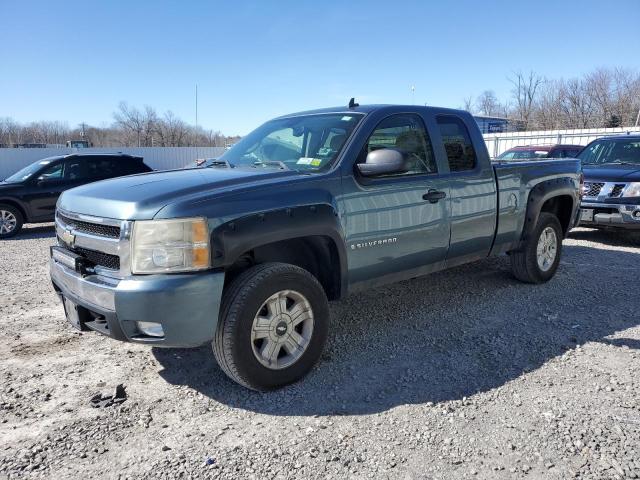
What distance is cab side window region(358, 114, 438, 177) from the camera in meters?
4.18

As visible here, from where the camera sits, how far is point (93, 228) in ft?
11.0

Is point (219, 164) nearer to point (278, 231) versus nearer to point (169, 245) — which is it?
point (278, 231)

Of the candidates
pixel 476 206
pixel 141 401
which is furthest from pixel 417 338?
pixel 141 401

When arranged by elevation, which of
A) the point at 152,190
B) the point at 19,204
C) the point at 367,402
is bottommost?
the point at 367,402

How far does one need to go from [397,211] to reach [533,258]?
2.42 m

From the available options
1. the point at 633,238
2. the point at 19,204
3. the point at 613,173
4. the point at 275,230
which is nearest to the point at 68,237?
the point at 275,230

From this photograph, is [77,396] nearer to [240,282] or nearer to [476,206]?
[240,282]

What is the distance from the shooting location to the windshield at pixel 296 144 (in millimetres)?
3967

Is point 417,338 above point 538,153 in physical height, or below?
below

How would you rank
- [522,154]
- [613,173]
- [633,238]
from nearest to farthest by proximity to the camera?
1. [613,173]
2. [633,238]
3. [522,154]

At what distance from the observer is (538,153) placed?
13547 millimetres

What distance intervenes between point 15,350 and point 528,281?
16.8 ft

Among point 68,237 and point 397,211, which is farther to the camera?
point 397,211

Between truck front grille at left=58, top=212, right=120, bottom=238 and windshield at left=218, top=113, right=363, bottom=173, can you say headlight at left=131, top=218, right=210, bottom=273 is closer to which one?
truck front grille at left=58, top=212, right=120, bottom=238
